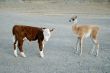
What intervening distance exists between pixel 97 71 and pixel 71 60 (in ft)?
3.31

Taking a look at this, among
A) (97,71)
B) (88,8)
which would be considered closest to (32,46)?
(97,71)

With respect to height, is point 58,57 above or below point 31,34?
below

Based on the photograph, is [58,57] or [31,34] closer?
[31,34]

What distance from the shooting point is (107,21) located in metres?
14.4

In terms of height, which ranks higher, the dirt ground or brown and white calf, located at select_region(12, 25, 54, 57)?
brown and white calf, located at select_region(12, 25, 54, 57)

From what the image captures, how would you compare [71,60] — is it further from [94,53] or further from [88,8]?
[88,8]

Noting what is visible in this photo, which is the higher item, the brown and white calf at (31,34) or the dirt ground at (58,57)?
the brown and white calf at (31,34)

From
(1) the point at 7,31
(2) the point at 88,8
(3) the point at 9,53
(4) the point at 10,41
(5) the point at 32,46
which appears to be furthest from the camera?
(2) the point at 88,8

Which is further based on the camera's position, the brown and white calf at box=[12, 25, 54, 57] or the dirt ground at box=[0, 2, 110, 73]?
the brown and white calf at box=[12, 25, 54, 57]

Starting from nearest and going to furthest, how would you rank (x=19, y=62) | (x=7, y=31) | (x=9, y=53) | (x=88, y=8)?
(x=19, y=62)
(x=9, y=53)
(x=7, y=31)
(x=88, y=8)

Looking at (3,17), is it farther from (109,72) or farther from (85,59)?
(109,72)

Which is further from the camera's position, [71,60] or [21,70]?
[71,60]

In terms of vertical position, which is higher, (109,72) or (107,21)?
(109,72)

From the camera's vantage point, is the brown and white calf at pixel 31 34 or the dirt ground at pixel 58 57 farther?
the brown and white calf at pixel 31 34
